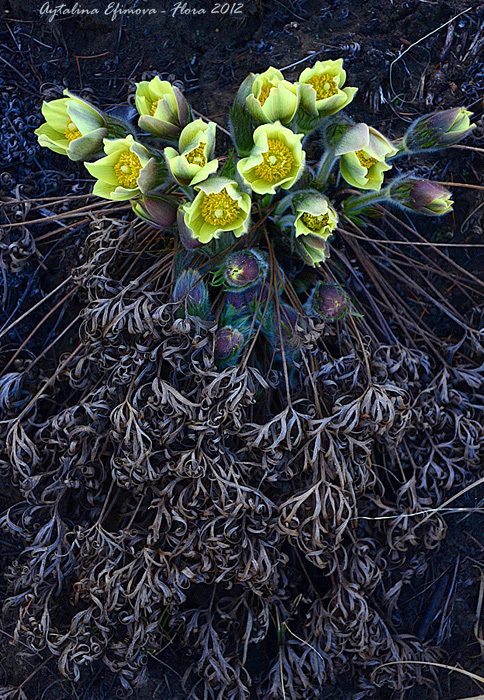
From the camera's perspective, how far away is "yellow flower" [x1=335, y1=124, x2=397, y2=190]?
158 centimetres

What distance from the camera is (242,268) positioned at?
1.78 metres

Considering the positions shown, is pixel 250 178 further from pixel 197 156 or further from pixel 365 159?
pixel 365 159

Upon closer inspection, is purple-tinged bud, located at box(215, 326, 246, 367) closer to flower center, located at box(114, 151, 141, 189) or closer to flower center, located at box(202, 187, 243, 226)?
flower center, located at box(202, 187, 243, 226)

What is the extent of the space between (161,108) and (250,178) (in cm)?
33

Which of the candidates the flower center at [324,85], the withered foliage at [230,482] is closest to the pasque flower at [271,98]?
the flower center at [324,85]

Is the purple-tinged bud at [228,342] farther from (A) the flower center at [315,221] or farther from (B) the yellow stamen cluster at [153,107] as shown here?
(B) the yellow stamen cluster at [153,107]

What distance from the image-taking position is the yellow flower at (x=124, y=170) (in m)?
1.59

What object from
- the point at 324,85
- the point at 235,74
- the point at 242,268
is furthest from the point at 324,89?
the point at 235,74

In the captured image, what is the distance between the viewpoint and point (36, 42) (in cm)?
258

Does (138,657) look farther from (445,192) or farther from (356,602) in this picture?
(445,192)

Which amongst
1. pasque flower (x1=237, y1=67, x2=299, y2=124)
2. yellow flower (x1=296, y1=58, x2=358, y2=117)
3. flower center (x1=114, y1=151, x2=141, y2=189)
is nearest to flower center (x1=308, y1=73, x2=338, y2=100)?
yellow flower (x1=296, y1=58, x2=358, y2=117)

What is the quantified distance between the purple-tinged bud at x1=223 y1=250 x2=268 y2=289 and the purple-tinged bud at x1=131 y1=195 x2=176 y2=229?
223mm

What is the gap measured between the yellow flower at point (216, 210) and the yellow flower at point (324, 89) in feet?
1.06

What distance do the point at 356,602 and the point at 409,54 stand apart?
2211mm
